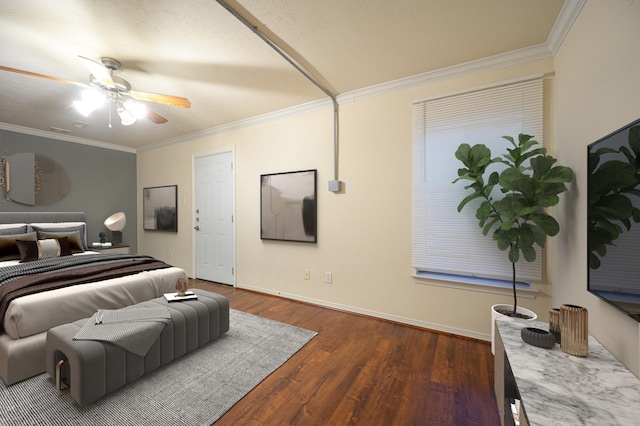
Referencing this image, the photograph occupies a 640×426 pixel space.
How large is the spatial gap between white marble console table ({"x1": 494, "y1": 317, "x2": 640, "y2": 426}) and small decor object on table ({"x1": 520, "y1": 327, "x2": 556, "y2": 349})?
0.07 feet

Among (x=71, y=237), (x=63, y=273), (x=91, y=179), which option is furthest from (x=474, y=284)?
(x=91, y=179)

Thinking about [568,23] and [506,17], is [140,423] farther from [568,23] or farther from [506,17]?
[568,23]

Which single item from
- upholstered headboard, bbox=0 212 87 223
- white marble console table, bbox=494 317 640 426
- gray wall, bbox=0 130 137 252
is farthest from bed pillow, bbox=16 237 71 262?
white marble console table, bbox=494 317 640 426

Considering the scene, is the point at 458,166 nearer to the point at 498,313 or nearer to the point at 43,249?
the point at 498,313

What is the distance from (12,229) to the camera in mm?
3352

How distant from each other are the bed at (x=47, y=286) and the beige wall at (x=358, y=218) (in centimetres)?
137

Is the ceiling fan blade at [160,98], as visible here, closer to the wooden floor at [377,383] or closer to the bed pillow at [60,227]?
the wooden floor at [377,383]

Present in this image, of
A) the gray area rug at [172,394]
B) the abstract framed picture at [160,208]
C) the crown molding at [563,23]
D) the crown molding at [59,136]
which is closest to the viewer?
the gray area rug at [172,394]

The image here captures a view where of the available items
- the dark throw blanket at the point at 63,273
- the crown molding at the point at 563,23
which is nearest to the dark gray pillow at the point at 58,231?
the dark throw blanket at the point at 63,273

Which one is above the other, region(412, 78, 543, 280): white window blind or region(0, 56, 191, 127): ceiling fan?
region(0, 56, 191, 127): ceiling fan

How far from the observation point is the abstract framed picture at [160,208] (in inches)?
189

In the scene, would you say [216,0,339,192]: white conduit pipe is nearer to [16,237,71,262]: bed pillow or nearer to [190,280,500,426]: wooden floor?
[190,280,500,426]: wooden floor

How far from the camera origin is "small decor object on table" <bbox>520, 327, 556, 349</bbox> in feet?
4.23

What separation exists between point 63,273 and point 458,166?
3.79 metres
